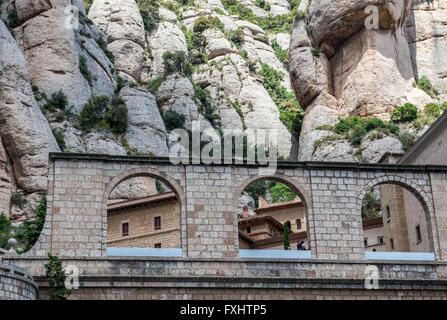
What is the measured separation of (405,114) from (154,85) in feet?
87.7

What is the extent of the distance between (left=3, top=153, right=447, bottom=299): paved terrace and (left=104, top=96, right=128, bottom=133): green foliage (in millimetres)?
37306

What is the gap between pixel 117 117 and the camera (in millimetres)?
69062

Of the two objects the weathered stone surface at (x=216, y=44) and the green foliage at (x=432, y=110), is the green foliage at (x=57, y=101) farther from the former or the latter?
the weathered stone surface at (x=216, y=44)

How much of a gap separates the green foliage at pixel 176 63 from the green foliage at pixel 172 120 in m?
8.41

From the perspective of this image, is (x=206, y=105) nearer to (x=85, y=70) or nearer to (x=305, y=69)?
(x=305, y=69)

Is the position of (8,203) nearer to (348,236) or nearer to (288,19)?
(348,236)

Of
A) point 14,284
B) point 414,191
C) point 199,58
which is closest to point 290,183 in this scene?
point 414,191

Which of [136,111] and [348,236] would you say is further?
[136,111]

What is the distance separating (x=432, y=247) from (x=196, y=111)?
168 ft

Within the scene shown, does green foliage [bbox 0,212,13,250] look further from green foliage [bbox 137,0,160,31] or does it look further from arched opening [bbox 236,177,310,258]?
green foliage [bbox 137,0,160,31]

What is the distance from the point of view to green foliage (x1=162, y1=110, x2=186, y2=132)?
76875 millimetres

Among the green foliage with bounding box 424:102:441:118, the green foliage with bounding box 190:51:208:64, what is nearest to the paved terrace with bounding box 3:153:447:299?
the green foliage with bounding box 424:102:441:118
